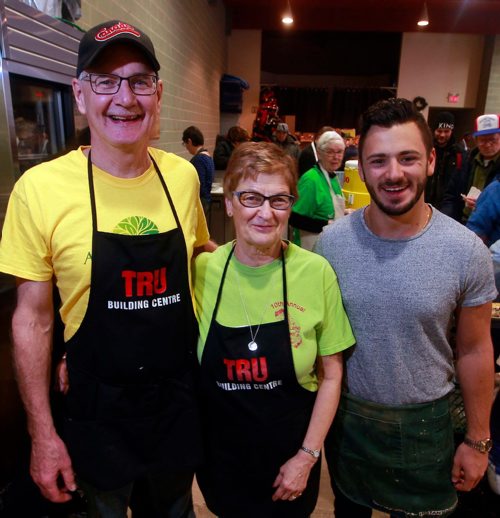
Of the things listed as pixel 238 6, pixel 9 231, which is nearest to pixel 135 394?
pixel 9 231

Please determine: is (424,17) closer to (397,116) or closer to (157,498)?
(397,116)

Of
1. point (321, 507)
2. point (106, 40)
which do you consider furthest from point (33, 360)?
point (321, 507)

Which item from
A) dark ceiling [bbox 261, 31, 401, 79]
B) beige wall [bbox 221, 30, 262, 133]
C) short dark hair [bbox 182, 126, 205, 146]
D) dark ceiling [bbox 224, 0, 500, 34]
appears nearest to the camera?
short dark hair [bbox 182, 126, 205, 146]

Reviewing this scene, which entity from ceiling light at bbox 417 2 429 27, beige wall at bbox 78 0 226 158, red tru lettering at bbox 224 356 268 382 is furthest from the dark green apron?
ceiling light at bbox 417 2 429 27

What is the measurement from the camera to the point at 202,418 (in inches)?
54.6

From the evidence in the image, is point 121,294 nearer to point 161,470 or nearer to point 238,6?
point 161,470

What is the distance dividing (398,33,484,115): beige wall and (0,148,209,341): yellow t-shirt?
1006 cm

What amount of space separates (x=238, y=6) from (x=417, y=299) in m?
9.46

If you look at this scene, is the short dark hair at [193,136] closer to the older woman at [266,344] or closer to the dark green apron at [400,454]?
the older woman at [266,344]

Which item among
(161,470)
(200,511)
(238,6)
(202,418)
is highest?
(238,6)

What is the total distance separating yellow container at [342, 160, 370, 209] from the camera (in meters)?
3.42

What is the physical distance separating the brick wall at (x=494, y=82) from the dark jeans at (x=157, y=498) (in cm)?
1021

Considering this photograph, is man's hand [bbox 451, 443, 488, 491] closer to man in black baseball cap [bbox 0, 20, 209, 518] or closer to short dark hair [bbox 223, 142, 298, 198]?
man in black baseball cap [bbox 0, 20, 209, 518]

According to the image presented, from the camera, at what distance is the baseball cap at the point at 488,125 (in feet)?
11.3
